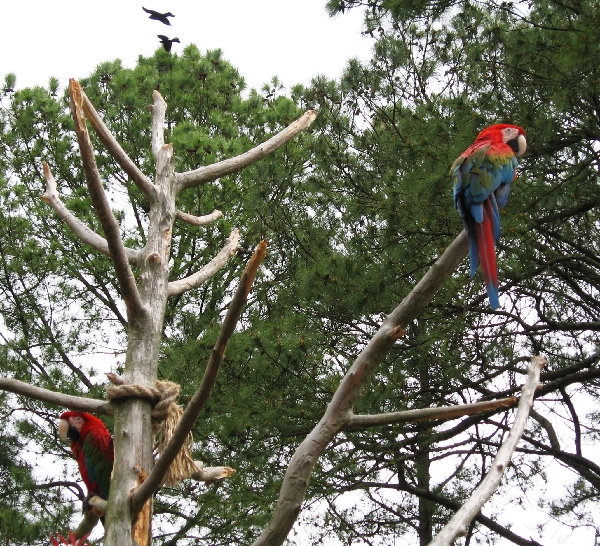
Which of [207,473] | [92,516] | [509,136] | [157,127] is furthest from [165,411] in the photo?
[509,136]

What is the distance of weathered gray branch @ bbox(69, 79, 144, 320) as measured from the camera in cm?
200

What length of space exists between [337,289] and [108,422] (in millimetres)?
2400

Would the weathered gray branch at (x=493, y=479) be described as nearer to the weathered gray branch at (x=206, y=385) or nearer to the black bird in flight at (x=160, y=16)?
the weathered gray branch at (x=206, y=385)

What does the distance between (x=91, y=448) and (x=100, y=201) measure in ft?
4.58

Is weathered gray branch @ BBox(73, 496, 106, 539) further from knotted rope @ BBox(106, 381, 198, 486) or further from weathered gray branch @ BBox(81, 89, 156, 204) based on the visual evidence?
weathered gray branch @ BBox(81, 89, 156, 204)

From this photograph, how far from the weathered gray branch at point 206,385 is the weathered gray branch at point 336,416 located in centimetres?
25

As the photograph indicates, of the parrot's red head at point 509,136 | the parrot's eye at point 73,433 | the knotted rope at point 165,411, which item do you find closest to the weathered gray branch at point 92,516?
the knotted rope at point 165,411

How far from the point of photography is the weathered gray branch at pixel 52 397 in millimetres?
2229

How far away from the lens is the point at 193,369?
544 centimetres

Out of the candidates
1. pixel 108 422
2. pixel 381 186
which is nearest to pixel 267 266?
pixel 381 186

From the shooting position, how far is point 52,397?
7.36 ft

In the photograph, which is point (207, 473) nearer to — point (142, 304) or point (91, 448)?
point (142, 304)

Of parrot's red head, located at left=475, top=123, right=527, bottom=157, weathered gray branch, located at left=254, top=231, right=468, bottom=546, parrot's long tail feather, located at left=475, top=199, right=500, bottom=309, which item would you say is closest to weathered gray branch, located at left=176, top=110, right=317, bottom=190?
parrot's red head, located at left=475, top=123, right=527, bottom=157

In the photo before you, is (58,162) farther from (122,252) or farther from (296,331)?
(122,252)
